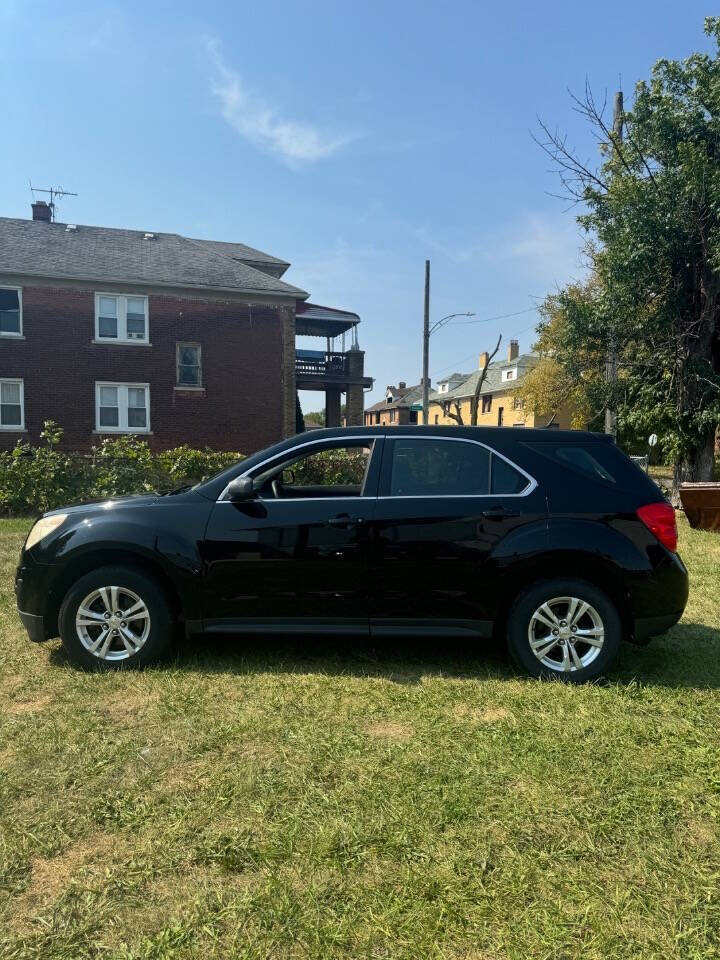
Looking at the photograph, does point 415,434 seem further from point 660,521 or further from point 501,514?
point 660,521

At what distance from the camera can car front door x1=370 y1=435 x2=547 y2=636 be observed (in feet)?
13.6

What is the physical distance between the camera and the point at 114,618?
166 inches

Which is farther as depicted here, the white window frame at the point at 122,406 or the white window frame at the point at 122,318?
the white window frame at the point at 122,406

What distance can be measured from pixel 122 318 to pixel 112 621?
19.8 m

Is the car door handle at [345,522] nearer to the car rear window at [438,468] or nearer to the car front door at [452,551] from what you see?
the car front door at [452,551]

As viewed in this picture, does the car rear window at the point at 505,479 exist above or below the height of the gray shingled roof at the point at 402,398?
below

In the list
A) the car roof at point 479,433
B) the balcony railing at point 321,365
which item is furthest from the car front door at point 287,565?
the balcony railing at point 321,365

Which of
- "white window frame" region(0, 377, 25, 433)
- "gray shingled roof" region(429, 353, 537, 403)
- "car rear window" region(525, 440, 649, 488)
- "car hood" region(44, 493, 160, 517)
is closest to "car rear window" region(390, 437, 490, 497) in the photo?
"car rear window" region(525, 440, 649, 488)

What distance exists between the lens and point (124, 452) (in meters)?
12.2

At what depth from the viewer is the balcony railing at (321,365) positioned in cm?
2662

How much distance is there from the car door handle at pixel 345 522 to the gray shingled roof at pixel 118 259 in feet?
64.8

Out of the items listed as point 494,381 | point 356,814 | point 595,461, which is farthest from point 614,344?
point 494,381

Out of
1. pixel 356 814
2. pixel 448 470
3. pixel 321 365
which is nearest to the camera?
pixel 356 814

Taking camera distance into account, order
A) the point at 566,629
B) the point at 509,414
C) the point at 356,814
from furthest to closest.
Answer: the point at 509,414, the point at 566,629, the point at 356,814
